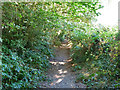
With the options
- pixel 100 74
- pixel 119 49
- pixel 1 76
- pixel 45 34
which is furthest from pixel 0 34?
pixel 119 49

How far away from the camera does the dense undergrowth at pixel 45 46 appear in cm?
545

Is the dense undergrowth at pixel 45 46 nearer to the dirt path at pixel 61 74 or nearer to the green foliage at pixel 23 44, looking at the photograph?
the green foliage at pixel 23 44

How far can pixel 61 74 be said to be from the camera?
281 inches

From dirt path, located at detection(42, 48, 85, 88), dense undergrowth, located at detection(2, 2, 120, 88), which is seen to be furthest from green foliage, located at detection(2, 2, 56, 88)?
dirt path, located at detection(42, 48, 85, 88)

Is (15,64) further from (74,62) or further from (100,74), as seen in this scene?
→ (74,62)

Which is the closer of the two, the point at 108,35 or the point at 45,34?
the point at 108,35

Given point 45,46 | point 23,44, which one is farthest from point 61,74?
point 45,46

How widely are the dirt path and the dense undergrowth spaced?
31cm

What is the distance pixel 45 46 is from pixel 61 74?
2335mm

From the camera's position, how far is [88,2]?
5.56m

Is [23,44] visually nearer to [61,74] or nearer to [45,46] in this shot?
[61,74]

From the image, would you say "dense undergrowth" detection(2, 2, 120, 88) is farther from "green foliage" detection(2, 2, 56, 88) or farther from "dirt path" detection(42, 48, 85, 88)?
"dirt path" detection(42, 48, 85, 88)

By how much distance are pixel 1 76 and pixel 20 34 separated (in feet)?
8.20

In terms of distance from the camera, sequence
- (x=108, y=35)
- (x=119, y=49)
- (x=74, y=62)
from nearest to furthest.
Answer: (x=119, y=49), (x=108, y=35), (x=74, y=62)
